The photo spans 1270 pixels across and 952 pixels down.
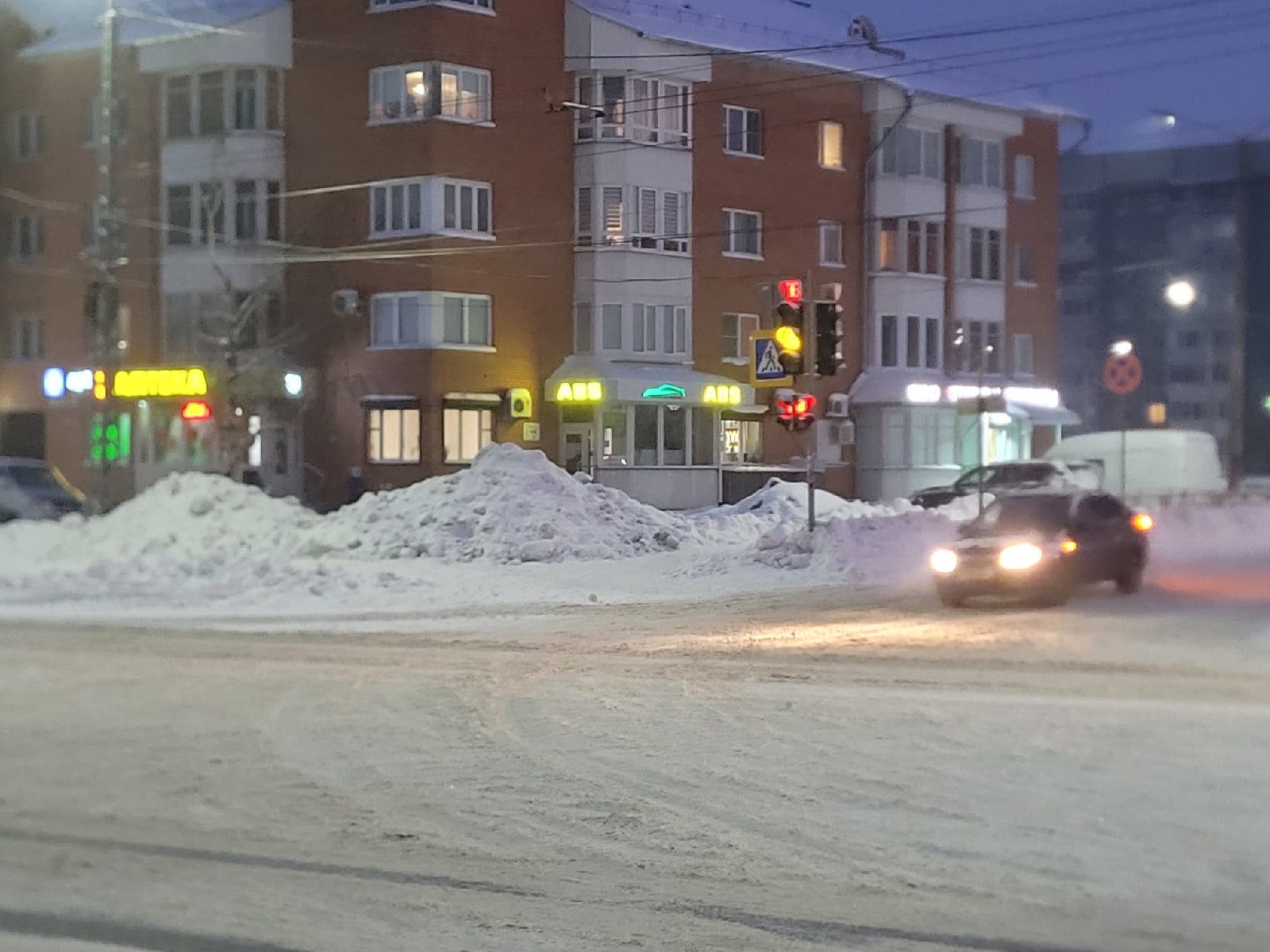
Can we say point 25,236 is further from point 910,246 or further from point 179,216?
point 910,246

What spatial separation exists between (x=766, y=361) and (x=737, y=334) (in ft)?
77.1

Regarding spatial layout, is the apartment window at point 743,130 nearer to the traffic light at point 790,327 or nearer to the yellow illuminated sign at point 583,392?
the yellow illuminated sign at point 583,392

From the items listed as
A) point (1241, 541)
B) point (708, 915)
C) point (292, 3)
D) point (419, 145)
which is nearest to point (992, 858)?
point (708, 915)

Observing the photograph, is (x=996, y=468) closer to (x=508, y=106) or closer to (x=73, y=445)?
(x=508, y=106)

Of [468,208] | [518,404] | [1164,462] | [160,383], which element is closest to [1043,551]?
[160,383]

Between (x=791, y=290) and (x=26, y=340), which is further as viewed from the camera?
(x=26, y=340)

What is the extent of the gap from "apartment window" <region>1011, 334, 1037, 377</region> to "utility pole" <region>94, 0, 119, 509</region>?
117 feet

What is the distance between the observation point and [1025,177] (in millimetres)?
54656

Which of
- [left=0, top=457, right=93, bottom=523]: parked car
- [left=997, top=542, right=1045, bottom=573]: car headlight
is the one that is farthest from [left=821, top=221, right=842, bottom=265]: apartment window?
[left=997, top=542, right=1045, bottom=573]: car headlight

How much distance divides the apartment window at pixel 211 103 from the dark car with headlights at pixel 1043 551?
2924 cm

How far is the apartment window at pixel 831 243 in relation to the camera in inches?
1939

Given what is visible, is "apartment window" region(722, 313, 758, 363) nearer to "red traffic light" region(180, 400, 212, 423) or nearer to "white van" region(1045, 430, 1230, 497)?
"white van" region(1045, 430, 1230, 497)

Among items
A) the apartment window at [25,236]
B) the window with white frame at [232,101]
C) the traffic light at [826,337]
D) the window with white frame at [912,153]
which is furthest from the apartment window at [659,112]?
the traffic light at [826,337]

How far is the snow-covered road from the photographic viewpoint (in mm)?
6836
